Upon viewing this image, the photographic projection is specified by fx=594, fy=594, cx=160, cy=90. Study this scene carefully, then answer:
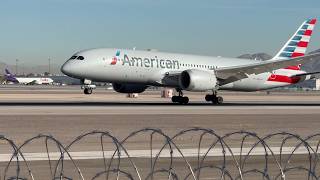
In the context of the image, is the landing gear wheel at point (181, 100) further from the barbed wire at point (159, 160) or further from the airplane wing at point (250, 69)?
the barbed wire at point (159, 160)

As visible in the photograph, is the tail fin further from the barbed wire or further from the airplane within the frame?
the barbed wire

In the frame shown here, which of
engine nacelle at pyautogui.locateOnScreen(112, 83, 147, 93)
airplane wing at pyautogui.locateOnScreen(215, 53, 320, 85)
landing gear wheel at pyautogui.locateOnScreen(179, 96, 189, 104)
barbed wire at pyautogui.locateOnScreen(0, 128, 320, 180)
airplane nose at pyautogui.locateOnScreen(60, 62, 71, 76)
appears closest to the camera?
barbed wire at pyautogui.locateOnScreen(0, 128, 320, 180)

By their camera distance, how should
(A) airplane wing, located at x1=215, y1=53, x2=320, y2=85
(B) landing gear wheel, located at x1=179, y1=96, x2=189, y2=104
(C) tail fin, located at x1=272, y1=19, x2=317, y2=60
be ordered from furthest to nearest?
(C) tail fin, located at x1=272, y1=19, x2=317, y2=60 < (B) landing gear wheel, located at x1=179, y1=96, x2=189, y2=104 < (A) airplane wing, located at x1=215, y1=53, x2=320, y2=85

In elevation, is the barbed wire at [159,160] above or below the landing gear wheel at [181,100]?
below

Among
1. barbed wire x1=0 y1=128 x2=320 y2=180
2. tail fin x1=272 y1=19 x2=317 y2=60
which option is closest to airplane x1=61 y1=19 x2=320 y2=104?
tail fin x1=272 y1=19 x2=317 y2=60

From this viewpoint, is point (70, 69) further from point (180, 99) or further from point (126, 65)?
point (180, 99)

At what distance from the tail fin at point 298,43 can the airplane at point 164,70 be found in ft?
19.1

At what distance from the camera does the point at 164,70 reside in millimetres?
48781

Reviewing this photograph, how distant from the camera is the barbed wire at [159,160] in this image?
1145 cm

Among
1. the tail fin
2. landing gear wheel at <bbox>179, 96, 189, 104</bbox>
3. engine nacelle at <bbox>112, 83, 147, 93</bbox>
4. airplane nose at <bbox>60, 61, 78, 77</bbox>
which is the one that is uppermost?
the tail fin

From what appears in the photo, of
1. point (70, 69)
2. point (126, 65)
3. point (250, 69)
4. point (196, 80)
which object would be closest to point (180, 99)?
point (196, 80)

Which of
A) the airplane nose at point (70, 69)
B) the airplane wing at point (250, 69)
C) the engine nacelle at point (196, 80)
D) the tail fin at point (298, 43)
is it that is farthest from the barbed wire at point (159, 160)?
the tail fin at point (298, 43)

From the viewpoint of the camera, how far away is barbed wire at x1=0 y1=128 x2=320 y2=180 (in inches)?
451

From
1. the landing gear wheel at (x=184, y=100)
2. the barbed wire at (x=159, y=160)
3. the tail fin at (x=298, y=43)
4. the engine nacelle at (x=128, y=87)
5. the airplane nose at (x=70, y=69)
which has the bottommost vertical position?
the barbed wire at (x=159, y=160)
